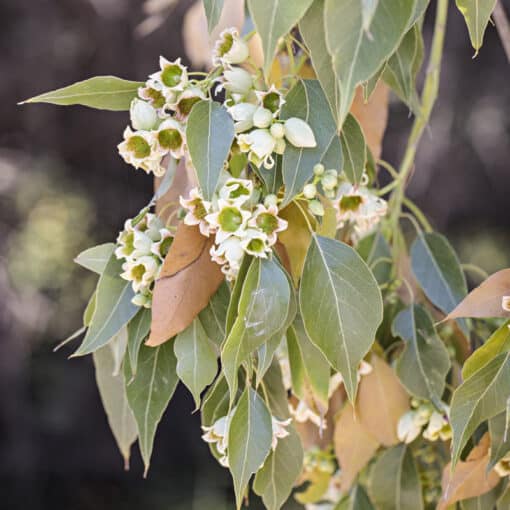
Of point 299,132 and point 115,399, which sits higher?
point 299,132

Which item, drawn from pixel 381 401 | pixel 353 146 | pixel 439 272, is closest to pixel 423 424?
pixel 381 401

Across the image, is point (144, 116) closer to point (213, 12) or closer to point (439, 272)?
point (213, 12)

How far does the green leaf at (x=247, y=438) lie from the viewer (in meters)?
0.52

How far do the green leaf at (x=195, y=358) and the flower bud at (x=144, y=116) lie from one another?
133mm

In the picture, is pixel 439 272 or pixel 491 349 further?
pixel 439 272

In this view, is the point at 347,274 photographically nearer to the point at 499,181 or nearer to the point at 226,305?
the point at 226,305

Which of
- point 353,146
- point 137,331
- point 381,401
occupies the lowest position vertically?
point 381,401

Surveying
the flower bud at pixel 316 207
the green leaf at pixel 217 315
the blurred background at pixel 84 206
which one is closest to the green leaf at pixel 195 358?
the green leaf at pixel 217 315

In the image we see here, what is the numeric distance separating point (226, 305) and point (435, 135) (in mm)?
1834

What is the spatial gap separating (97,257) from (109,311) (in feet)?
0.19

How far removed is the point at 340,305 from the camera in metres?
0.51

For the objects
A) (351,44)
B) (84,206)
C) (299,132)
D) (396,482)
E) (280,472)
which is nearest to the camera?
(351,44)

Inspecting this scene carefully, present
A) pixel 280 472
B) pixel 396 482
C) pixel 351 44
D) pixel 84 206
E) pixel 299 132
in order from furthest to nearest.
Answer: pixel 84 206 → pixel 396 482 → pixel 280 472 → pixel 299 132 → pixel 351 44

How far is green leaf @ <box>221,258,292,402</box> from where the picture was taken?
0.47 m
